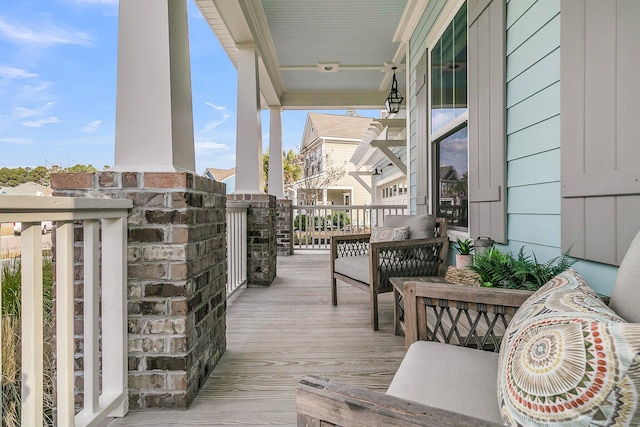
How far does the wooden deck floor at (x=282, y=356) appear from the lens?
5.13 feet

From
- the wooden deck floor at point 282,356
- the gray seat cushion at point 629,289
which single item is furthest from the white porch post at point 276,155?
the gray seat cushion at point 629,289

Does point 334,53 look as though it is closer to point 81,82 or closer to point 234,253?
point 234,253

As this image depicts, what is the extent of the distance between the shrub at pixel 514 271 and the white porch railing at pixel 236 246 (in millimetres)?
2371

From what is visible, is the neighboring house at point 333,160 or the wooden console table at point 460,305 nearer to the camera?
the wooden console table at point 460,305

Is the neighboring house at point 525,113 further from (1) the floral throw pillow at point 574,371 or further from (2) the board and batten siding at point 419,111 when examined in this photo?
(1) the floral throw pillow at point 574,371

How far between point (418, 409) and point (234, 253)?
3206 millimetres

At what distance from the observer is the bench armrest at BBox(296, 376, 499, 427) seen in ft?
1.92

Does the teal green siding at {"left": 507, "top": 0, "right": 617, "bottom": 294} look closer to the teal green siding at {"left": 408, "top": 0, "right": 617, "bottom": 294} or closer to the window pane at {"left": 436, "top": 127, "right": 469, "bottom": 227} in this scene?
the teal green siding at {"left": 408, "top": 0, "right": 617, "bottom": 294}

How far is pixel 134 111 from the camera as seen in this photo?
1.71 metres

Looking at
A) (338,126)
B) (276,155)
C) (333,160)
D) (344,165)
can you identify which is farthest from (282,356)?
(338,126)

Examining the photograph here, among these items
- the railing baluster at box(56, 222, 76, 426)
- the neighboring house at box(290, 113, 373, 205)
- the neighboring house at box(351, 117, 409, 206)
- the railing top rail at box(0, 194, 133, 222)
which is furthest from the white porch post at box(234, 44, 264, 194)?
the neighboring house at box(290, 113, 373, 205)

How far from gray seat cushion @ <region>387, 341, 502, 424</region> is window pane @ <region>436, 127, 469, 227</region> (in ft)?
6.37

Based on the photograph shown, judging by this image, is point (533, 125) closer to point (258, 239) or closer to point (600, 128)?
point (600, 128)

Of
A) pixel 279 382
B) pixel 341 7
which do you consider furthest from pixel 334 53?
pixel 279 382
